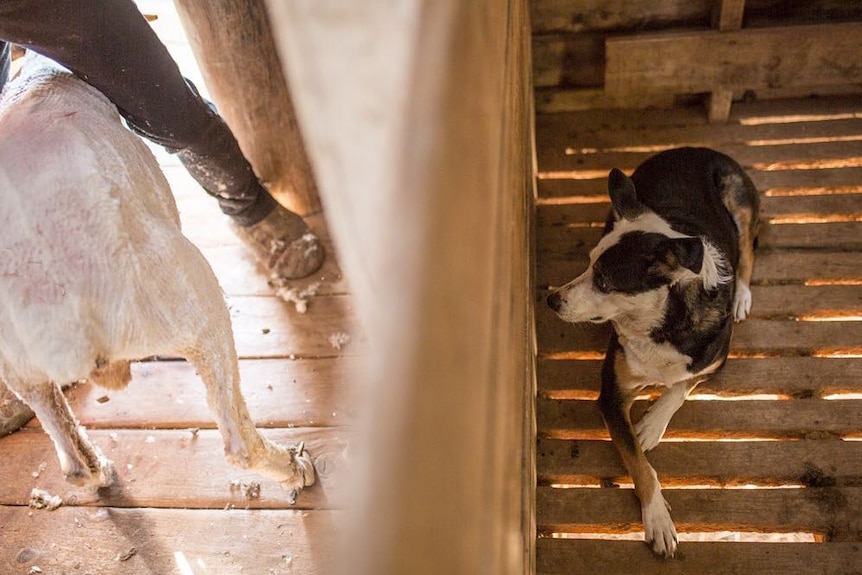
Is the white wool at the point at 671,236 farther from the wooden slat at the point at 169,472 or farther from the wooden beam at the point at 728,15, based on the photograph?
the wooden beam at the point at 728,15

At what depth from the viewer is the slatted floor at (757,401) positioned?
200cm

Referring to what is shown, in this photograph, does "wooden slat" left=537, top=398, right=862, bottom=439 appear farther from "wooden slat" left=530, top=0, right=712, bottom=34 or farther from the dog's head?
"wooden slat" left=530, top=0, right=712, bottom=34

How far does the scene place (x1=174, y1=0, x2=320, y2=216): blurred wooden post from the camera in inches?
100

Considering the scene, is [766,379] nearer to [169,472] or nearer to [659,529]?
[659,529]

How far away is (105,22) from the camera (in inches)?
73.2

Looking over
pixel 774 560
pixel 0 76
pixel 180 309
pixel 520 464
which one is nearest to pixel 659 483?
pixel 774 560

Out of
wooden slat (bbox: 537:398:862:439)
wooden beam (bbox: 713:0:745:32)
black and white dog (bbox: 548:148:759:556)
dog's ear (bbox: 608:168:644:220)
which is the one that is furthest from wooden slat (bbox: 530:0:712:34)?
wooden slat (bbox: 537:398:862:439)

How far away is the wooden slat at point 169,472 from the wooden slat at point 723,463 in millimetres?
783

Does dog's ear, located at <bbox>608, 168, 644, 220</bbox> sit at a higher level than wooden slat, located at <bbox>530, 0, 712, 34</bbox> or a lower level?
lower

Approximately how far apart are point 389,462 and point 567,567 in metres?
1.63

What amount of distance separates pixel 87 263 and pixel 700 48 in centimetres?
276

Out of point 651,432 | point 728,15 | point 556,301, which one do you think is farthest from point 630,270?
point 728,15

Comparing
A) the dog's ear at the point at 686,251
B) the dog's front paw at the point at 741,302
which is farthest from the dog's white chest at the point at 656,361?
the dog's front paw at the point at 741,302

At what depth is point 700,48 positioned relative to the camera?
3.01 m
